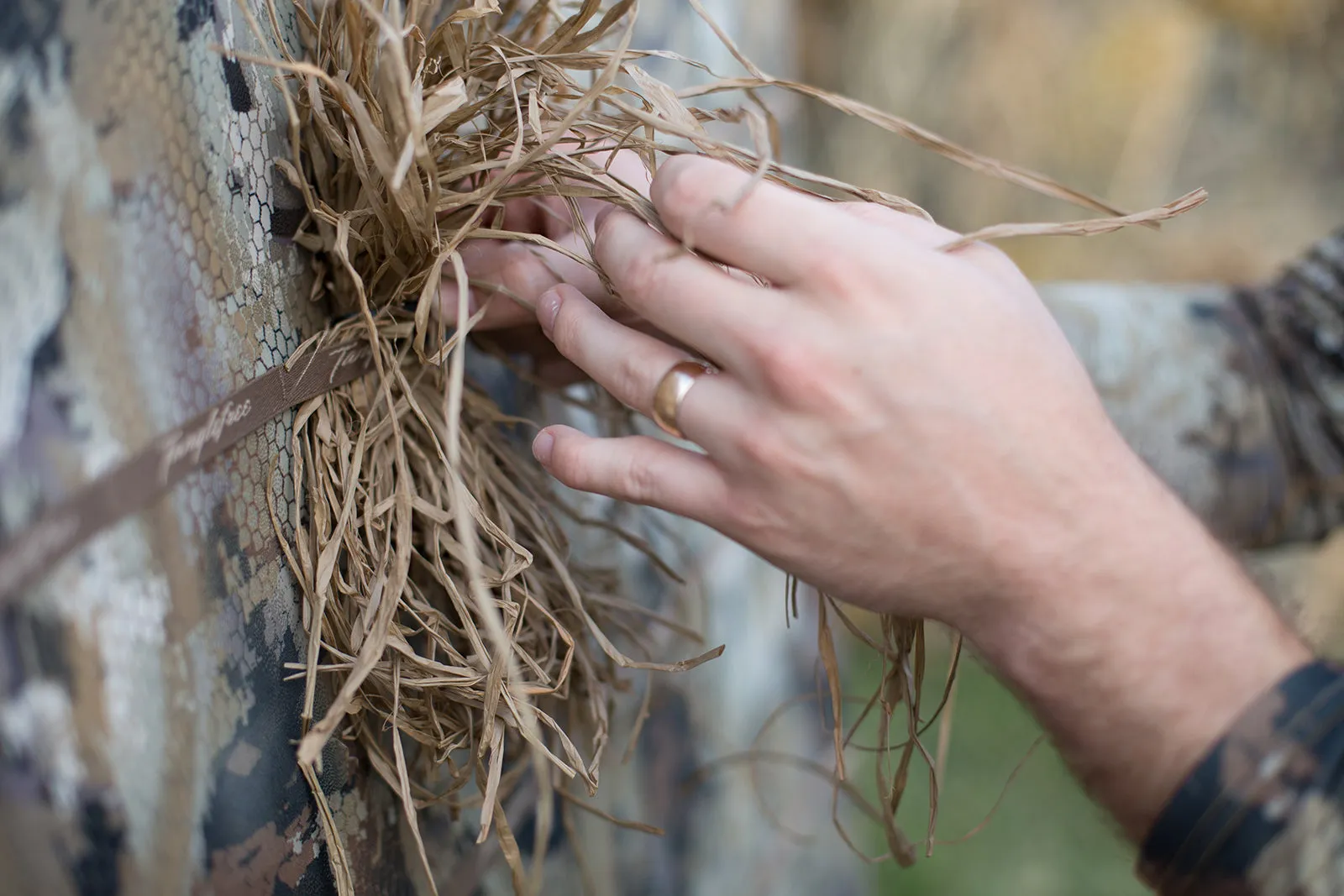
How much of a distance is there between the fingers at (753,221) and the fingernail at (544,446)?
0.39ft

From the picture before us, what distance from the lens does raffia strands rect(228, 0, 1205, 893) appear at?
415mm

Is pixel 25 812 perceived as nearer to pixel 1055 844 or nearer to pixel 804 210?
pixel 804 210

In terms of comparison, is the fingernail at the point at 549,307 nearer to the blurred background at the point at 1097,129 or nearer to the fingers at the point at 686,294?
the fingers at the point at 686,294

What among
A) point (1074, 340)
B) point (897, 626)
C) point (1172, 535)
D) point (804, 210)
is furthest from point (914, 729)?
Answer: point (1074, 340)

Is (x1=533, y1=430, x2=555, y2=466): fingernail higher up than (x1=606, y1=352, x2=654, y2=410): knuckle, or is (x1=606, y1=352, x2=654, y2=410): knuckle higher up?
(x1=606, y1=352, x2=654, y2=410): knuckle

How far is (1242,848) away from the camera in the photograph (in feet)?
1.57

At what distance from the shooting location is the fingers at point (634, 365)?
412 mm

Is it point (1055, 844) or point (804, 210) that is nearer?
point (804, 210)

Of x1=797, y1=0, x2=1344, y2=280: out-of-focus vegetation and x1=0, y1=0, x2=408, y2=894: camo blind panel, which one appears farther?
x1=797, y1=0, x2=1344, y2=280: out-of-focus vegetation

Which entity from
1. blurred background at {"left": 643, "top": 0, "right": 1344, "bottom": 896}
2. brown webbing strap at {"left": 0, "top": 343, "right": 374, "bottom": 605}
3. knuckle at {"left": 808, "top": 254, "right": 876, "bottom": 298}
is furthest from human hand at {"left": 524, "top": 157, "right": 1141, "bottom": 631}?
blurred background at {"left": 643, "top": 0, "right": 1344, "bottom": 896}

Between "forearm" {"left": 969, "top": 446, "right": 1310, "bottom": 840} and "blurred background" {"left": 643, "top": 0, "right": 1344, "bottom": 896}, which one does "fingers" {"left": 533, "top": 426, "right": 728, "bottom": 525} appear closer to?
"forearm" {"left": 969, "top": 446, "right": 1310, "bottom": 840}

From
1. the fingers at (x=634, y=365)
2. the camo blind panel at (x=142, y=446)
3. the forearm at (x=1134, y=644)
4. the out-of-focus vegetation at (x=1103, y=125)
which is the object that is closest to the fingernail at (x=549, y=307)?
the fingers at (x=634, y=365)

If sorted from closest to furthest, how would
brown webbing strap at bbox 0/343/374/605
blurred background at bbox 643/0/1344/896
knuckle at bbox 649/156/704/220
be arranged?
brown webbing strap at bbox 0/343/374/605, knuckle at bbox 649/156/704/220, blurred background at bbox 643/0/1344/896

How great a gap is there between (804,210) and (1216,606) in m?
0.33
